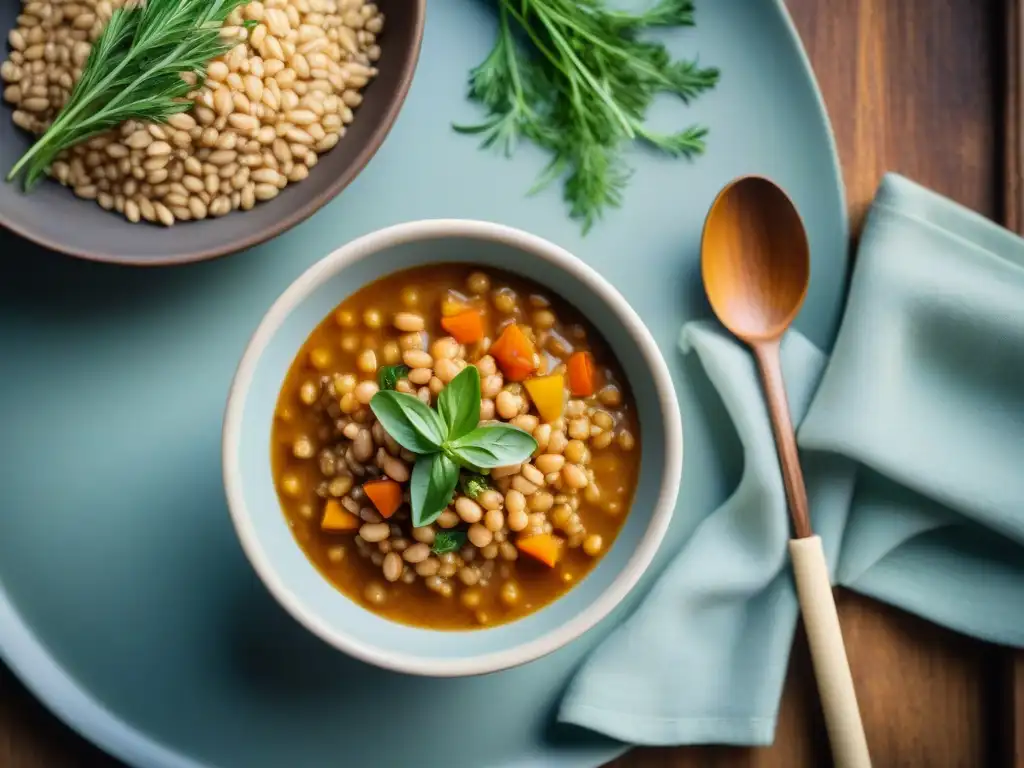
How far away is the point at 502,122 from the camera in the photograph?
2.26 m

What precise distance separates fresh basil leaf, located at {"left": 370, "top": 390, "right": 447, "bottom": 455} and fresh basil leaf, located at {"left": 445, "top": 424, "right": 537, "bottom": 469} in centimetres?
4

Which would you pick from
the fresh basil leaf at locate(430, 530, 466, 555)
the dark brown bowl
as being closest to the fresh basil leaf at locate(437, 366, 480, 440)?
the fresh basil leaf at locate(430, 530, 466, 555)

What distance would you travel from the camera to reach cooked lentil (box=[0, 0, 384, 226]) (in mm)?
2090

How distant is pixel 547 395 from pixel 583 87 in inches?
32.2

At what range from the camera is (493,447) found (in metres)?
1.86

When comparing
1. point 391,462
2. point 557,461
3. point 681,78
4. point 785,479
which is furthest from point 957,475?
point 391,462

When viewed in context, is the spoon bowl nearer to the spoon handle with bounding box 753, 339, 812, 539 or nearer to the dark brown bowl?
the spoon handle with bounding box 753, 339, 812, 539

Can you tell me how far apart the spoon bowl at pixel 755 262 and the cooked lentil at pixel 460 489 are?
402 mm

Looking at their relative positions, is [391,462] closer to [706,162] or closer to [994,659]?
[706,162]

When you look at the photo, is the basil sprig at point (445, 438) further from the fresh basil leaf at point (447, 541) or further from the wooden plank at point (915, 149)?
the wooden plank at point (915, 149)

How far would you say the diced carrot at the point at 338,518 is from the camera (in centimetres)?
198

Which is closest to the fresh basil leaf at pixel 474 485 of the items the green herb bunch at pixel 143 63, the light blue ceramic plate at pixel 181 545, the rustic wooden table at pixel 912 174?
the light blue ceramic plate at pixel 181 545

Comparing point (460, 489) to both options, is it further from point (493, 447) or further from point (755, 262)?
point (755, 262)

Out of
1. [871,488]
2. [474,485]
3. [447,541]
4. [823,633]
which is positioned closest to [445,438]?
[474,485]
